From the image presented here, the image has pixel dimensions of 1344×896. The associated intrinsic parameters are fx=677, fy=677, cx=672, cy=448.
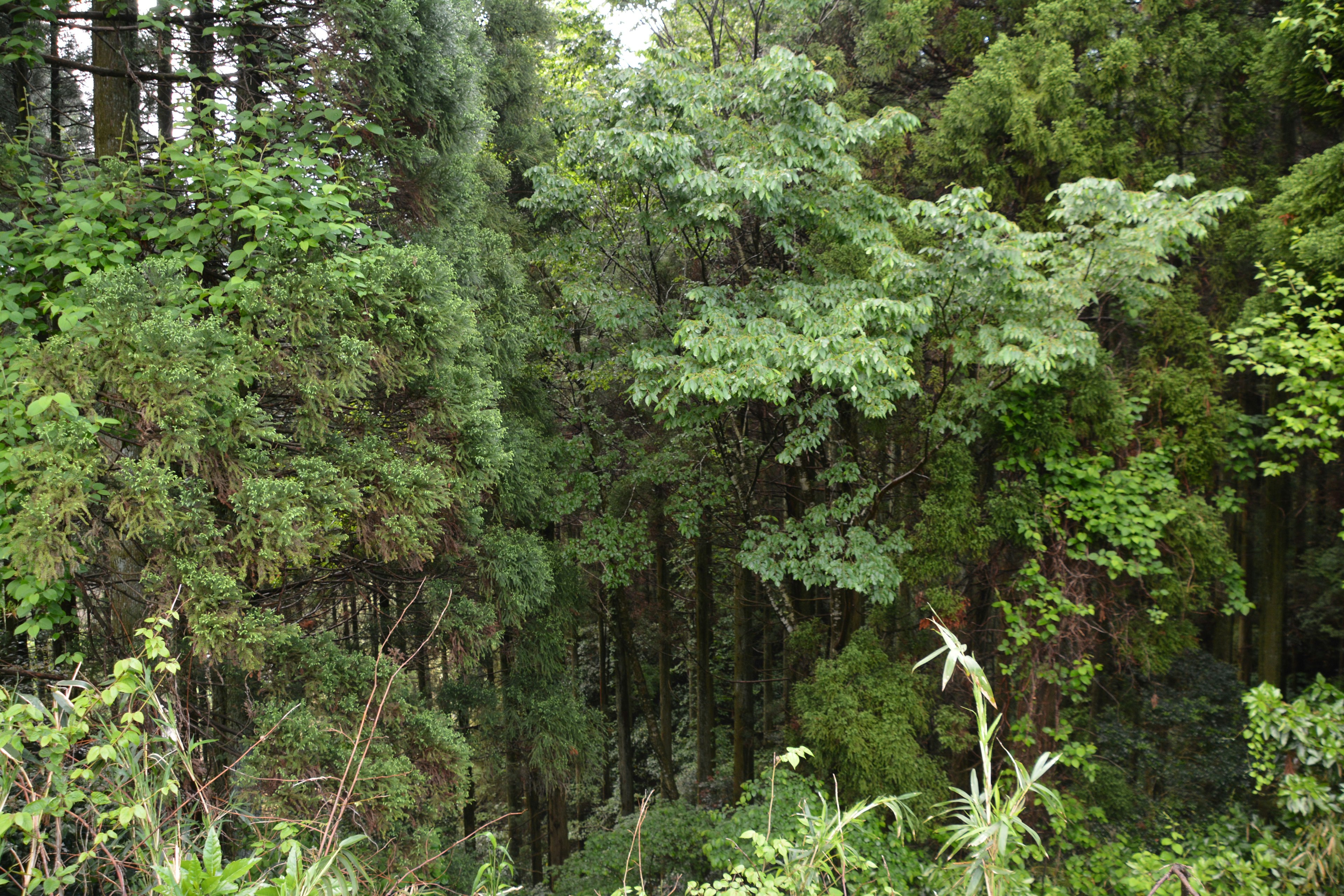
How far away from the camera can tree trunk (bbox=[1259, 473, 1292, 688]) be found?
20.5 ft

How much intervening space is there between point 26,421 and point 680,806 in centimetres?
698

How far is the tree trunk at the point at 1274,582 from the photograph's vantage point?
6238 millimetres

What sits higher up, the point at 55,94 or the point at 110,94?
the point at 55,94

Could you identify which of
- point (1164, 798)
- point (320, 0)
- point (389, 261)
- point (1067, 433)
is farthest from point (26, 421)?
point (1164, 798)

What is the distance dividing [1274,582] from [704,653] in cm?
694

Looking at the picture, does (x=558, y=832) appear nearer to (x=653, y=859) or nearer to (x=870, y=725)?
(x=653, y=859)

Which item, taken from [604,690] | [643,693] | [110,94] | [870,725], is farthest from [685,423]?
[604,690]

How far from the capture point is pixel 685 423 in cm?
625

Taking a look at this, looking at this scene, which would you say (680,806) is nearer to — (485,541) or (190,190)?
(485,541)

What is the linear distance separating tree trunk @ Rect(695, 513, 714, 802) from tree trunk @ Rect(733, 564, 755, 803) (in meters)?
0.53

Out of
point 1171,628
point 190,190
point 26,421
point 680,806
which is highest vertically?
point 190,190

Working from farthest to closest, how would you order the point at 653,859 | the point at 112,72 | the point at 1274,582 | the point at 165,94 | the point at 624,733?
the point at 624,733 → the point at 653,859 → the point at 1274,582 → the point at 165,94 → the point at 112,72

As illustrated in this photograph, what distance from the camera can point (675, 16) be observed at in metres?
7.57

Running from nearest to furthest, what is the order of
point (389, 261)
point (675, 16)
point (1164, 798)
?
point (389, 261)
point (1164, 798)
point (675, 16)
